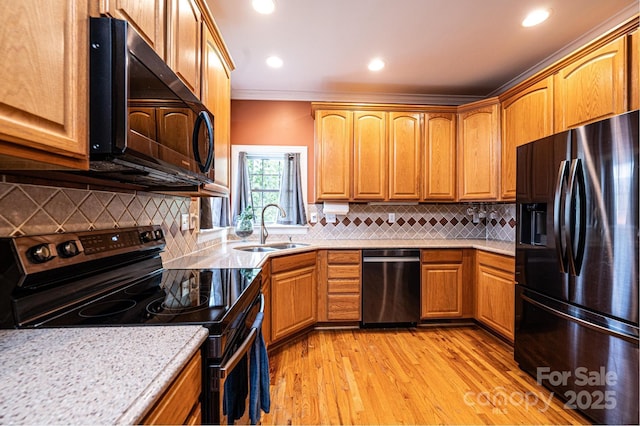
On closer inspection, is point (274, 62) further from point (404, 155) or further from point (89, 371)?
point (89, 371)

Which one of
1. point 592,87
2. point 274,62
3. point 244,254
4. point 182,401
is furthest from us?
point 274,62

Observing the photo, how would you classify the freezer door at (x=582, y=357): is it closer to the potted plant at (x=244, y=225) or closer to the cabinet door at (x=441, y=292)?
the cabinet door at (x=441, y=292)

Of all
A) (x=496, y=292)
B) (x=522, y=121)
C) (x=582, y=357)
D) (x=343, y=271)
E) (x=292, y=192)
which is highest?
(x=522, y=121)

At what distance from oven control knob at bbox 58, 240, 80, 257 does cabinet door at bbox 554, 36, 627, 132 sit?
2858mm

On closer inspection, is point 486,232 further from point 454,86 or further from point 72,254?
point 72,254

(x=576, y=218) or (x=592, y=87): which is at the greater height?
(x=592, y=87)

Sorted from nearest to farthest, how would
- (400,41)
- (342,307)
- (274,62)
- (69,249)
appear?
(69,249)
(400,41)
(274,62)
(342,307)

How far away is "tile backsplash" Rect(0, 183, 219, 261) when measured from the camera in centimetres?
88

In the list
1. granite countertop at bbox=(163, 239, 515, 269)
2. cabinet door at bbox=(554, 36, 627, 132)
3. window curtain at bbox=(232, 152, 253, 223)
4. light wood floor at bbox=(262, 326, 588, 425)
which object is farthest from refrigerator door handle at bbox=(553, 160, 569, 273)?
window curtain at bbox=(232, 152, 253, 223)

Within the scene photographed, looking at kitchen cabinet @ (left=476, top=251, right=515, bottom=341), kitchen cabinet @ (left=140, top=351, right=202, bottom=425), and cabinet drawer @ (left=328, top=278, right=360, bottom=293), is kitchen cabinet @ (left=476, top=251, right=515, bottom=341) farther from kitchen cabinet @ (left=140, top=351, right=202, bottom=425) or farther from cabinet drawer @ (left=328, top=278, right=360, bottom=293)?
kitchen cabinet @ (left=140, top=351, right=202, bottom=425)

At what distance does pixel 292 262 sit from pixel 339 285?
2.01 ft

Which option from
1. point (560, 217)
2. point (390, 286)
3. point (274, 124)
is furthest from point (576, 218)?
point (274, 124)

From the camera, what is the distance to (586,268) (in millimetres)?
1532

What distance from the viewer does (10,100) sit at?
576 millimetres
